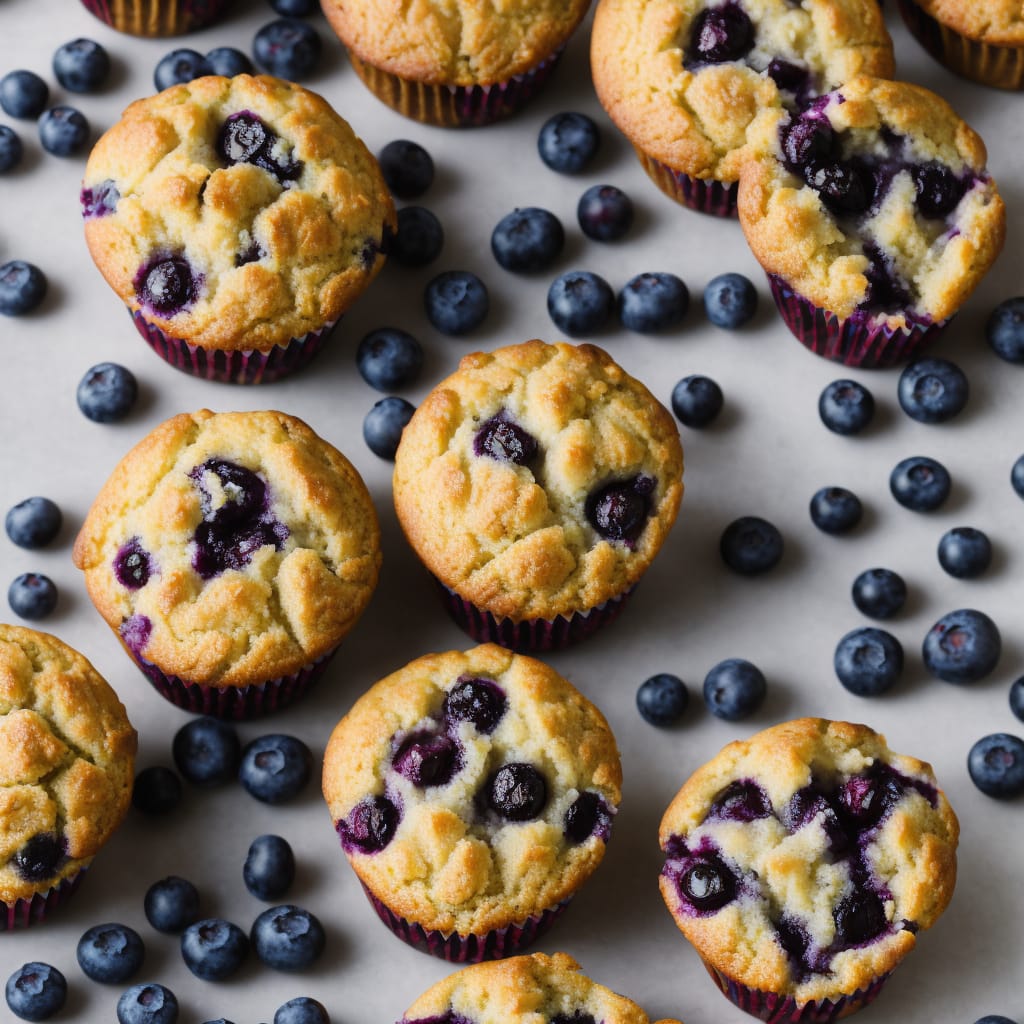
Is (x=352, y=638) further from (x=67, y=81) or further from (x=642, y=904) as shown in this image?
(x=67, y=81)

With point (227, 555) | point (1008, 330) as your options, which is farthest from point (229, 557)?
point (1008, 330)

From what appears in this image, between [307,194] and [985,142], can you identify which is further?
[985,142]

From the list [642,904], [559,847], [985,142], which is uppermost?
[985,142]

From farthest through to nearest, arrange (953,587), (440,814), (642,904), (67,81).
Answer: (67,81), (953,587), (642,904), (440,814)

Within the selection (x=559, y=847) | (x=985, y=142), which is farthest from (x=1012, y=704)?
(x=985, y=142)

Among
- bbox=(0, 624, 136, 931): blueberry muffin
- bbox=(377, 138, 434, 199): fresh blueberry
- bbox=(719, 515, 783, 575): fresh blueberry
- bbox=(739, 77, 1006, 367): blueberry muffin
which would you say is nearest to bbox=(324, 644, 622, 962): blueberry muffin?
bbox=(0, 624, 136, 931): blueberry muffin

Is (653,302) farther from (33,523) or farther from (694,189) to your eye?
(33,523)

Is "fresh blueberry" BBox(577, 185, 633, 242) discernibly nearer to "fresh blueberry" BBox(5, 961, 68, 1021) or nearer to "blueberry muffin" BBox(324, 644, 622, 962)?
"blueberry muffin" BBox(324, 644, 622, 962)
